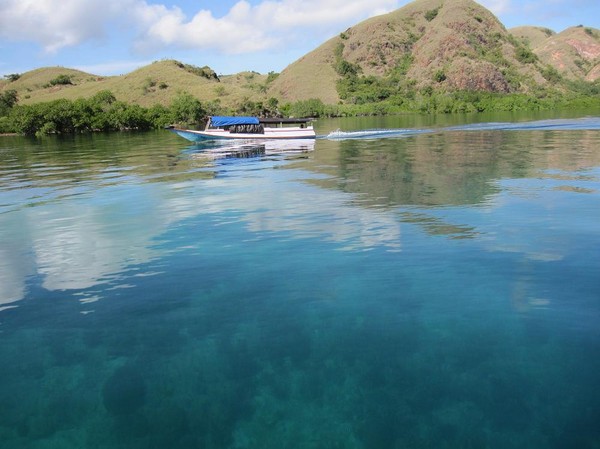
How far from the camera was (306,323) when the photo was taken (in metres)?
12.5

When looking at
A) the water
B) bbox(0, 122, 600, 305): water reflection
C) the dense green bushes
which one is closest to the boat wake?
bbox(0, 122, 600, 305): water reflection

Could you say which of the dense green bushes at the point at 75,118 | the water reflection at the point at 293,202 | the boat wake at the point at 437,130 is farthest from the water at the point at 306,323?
the dense green bushes at the point at 75,118

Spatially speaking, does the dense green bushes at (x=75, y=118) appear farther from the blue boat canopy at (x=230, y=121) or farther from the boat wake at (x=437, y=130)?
the boat wake at (x=437, y=130)

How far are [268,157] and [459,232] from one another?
3504cm

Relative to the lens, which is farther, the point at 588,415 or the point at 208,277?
the point at 208,277

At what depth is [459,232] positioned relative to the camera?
1975 cm

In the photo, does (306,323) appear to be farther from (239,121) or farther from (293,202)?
(239,121)

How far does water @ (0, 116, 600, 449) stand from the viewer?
8.83m

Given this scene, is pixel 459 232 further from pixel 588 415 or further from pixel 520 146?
pixel 520 146

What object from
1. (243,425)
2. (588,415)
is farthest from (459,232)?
(243,425)

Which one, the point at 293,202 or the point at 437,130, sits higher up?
the point at 437,130

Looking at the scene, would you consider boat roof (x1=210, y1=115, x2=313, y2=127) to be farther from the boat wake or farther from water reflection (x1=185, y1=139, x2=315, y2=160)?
the boat wake

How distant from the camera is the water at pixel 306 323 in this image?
8828 millimetres

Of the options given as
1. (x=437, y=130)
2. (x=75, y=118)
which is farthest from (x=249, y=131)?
(x=75, y=118)
